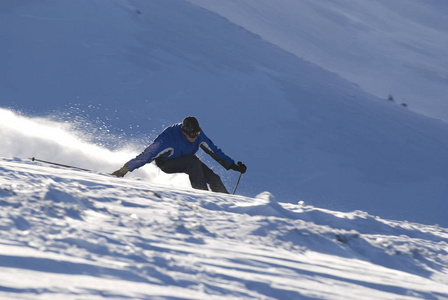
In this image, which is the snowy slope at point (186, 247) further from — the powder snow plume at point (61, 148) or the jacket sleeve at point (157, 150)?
the powder snow plume at point (61, 148)

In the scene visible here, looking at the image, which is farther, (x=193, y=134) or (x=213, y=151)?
(x=213, y=151)

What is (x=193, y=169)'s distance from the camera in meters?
5.85

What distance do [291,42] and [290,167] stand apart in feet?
25.5

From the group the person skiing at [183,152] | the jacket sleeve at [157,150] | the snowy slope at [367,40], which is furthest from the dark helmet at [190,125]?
the snowy slope at [367,40]

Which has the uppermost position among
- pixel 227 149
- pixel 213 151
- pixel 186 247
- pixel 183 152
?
pixel 227 149

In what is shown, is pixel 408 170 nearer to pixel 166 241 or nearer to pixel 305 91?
pixel 305 91

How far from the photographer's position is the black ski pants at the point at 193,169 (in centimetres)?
581

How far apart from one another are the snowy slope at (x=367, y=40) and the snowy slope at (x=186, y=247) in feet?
32.2

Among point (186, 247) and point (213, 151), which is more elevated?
point (213, 151)

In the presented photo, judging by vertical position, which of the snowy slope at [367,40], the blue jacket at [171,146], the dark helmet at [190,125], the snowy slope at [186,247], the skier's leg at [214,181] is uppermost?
the snowy slope at [367,40]

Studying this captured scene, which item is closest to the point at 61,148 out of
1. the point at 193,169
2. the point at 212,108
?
the point at 193,169

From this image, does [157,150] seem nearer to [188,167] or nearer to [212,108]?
[188,167]

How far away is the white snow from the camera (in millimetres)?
2896

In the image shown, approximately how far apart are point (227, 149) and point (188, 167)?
2.96 meters
